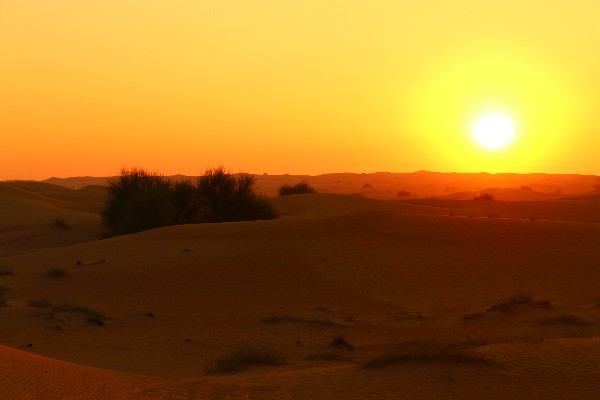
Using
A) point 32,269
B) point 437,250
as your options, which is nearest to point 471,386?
point 437,250

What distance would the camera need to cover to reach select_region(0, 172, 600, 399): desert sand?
37.0 ft

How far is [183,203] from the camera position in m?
43.2

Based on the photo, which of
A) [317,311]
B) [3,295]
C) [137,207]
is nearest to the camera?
[317,311]

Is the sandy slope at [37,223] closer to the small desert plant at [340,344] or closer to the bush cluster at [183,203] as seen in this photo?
the bush cluster at [183,203]

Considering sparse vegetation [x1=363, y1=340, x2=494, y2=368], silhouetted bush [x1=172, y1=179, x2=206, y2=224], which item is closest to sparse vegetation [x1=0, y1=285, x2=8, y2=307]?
sparse vegetation [x1=363, y1=340, x2=494, y2=368]

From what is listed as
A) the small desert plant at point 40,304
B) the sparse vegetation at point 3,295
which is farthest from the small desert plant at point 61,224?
the small desert plant at point 40,304

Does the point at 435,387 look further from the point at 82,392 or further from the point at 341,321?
the point at 341,321

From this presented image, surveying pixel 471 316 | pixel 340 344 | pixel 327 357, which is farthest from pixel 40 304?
pixel 471 316

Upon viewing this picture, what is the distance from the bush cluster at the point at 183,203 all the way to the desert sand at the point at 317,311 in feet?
20.2

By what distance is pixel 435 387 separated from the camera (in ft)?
35.3

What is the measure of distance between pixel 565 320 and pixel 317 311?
254 inches

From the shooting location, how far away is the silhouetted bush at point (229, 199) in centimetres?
4266

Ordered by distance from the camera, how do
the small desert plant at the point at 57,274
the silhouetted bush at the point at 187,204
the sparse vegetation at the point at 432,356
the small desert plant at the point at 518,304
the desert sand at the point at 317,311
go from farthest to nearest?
the silhouetted bush at the point at 187,204
the small desert plant at the point at 57,274
the small desert plant at the point at 518,304
the sparse vegetation at the point at 432,356
the desert sand at the point at 317,311

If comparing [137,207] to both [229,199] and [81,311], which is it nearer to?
[229,199]
